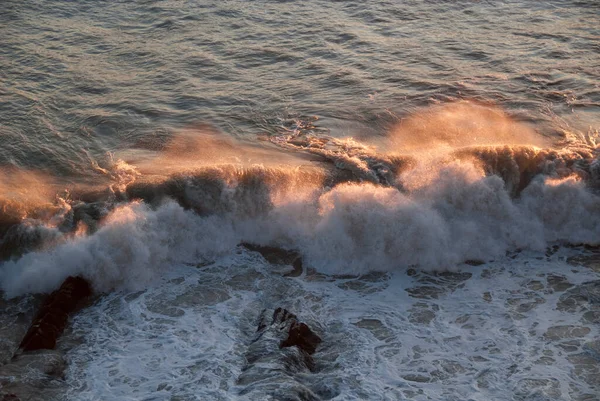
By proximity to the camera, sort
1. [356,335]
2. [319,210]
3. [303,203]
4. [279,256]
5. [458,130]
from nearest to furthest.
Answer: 1. [356,335]
2. [279,256]
3. [319,210]
4. [303,203]
5. [458,130]

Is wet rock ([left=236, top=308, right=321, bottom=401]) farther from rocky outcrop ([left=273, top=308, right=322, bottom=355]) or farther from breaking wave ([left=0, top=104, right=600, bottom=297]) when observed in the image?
breaking wave ([left=0, top=104, right=600, bottom=297])

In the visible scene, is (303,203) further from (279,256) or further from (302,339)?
(302,339)

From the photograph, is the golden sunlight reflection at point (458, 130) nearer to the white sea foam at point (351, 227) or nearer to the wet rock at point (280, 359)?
the white sea foam at point (351, 227)

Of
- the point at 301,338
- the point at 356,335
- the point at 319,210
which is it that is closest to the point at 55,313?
the point at 301,338

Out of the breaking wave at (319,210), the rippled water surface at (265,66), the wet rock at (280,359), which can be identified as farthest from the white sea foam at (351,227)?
the rippled water surface at (265,66)

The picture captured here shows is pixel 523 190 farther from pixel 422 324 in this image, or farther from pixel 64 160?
pixel 64 160

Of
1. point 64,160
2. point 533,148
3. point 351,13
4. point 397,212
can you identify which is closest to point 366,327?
point 397,212
